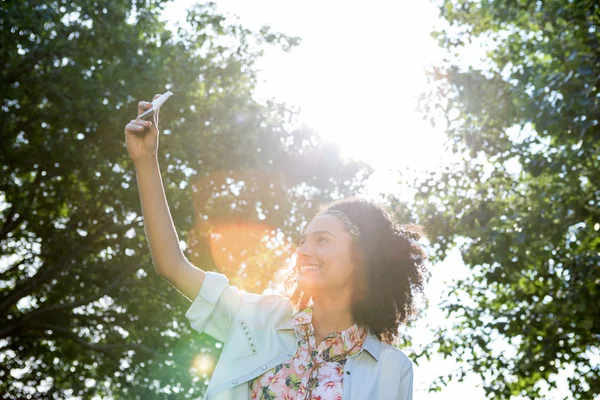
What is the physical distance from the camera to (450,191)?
531 inches

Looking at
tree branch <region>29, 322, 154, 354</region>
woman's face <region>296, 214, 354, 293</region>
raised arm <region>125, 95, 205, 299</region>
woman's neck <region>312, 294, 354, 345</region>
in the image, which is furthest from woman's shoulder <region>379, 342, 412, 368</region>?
tree branch <region>29, 322, 154, 354</region>

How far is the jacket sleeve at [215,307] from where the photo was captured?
3193 millimetres

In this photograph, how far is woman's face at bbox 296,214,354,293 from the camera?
341 cm

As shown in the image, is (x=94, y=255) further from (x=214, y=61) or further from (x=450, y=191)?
(x=450, y=191)

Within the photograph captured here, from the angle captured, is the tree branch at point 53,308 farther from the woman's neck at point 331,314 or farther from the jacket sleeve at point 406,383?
the jacket sleeve at point 406,383

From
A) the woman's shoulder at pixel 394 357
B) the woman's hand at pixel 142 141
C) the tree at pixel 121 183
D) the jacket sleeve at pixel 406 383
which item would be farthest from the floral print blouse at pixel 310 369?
the tree at pixel 121 183

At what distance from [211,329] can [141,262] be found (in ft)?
47.1

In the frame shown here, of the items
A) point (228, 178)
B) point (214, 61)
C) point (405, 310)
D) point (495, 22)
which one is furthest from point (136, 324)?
point (405, 310)

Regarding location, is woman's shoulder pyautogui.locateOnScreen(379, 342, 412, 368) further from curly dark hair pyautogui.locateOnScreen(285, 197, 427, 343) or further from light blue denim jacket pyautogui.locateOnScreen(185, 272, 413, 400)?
curly dark hair pyautogui.locateOnScreen(285, 197, 427, 343)

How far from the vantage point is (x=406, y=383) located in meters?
3.20

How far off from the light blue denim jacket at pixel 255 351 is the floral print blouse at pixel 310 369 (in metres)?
0.04

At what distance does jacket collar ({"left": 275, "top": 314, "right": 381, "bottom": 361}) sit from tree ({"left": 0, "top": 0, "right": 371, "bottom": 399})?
11.3 meters

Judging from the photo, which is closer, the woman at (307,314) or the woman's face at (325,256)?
the woman at (307,314)

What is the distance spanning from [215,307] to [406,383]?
2.83 feet
